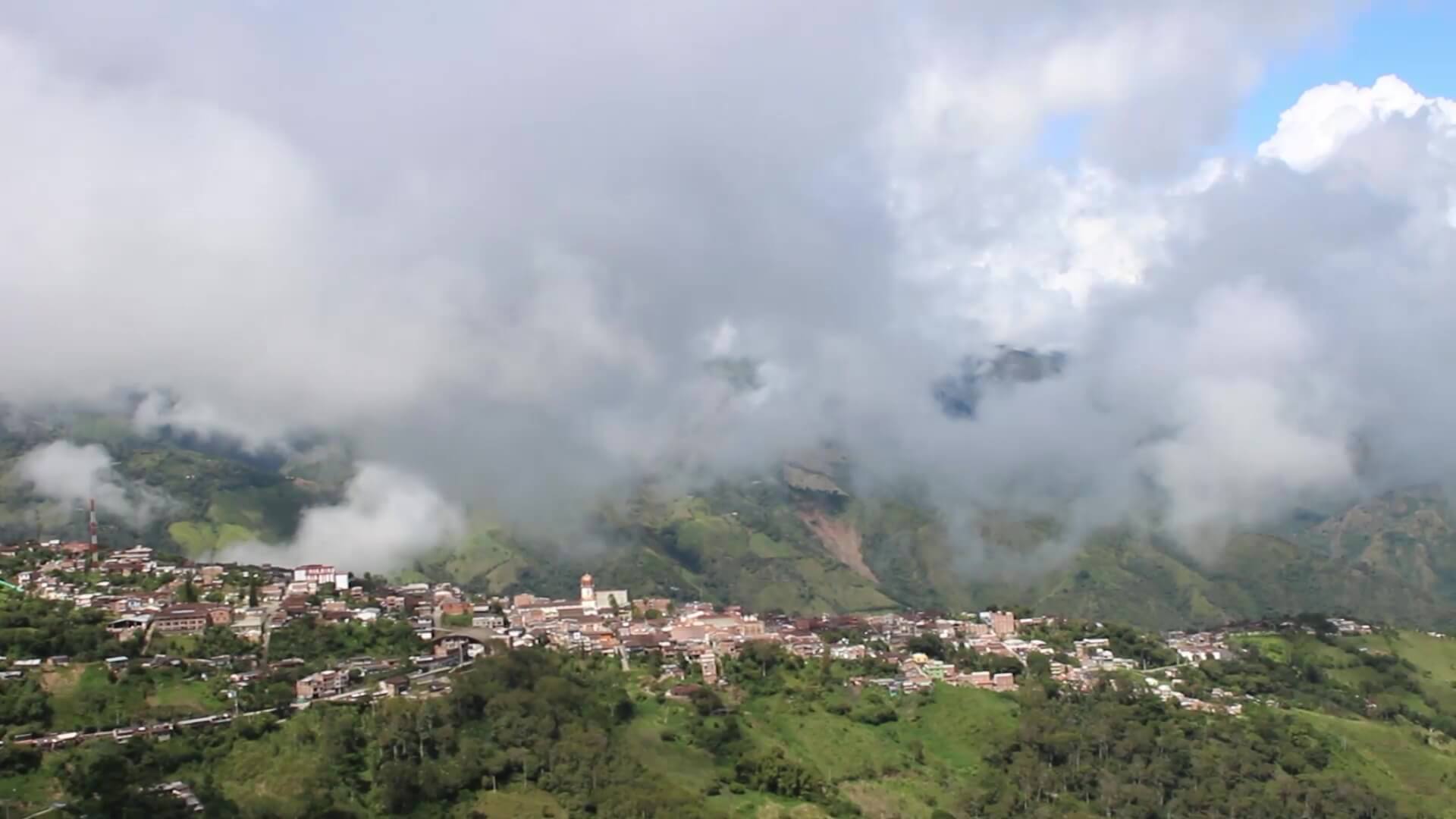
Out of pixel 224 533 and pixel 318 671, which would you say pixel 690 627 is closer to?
pixel 318 671

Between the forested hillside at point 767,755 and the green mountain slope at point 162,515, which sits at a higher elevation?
the green mountain slope at point 162,515

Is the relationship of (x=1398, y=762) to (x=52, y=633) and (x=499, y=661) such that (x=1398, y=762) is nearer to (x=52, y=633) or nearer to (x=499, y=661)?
(x=499, y=661)

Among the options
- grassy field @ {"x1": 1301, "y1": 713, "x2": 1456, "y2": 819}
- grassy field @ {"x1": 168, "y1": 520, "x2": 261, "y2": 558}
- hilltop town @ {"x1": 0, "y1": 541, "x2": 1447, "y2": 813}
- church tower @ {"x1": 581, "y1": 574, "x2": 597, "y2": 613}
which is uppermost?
grassy field @ {"x1": 168, "y1": 520, "x2": 261, "y2": 558}

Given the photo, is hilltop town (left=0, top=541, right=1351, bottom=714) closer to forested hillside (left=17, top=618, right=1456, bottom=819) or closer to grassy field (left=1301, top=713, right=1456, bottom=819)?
forested hillside (left=17, top=618, right=1456, bottom=819)

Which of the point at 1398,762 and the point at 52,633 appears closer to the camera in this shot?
the point at 52,633

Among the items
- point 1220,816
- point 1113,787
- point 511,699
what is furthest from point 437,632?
point 1220,816

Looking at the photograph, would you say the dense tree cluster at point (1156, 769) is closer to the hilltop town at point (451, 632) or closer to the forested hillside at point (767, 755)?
the forested hillside at point (767, 755)

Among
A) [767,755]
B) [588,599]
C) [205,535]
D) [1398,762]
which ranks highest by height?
[205,535]

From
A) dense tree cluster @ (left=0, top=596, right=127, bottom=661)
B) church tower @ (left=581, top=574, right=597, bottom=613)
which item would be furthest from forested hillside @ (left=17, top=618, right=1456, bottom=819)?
church tower @ (left=581, top=574, right=597, bottom=613)

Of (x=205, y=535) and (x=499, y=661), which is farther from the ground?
(x=205, y=535)

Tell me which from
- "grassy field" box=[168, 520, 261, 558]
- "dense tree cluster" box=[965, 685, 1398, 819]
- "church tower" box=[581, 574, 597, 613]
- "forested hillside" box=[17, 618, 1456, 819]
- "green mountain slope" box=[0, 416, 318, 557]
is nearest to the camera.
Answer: "forested hillside" box=[17, 618, 1456, 819]

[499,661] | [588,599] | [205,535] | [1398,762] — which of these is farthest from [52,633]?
[205,535]

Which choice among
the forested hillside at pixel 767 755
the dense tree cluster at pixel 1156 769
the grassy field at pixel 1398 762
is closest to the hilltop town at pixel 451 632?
the forested hillside at pixel 767 755

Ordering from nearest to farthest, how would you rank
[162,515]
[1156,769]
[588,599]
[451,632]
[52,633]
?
[52,633], [1156,769], [451,632], [588,599], [162,515]
